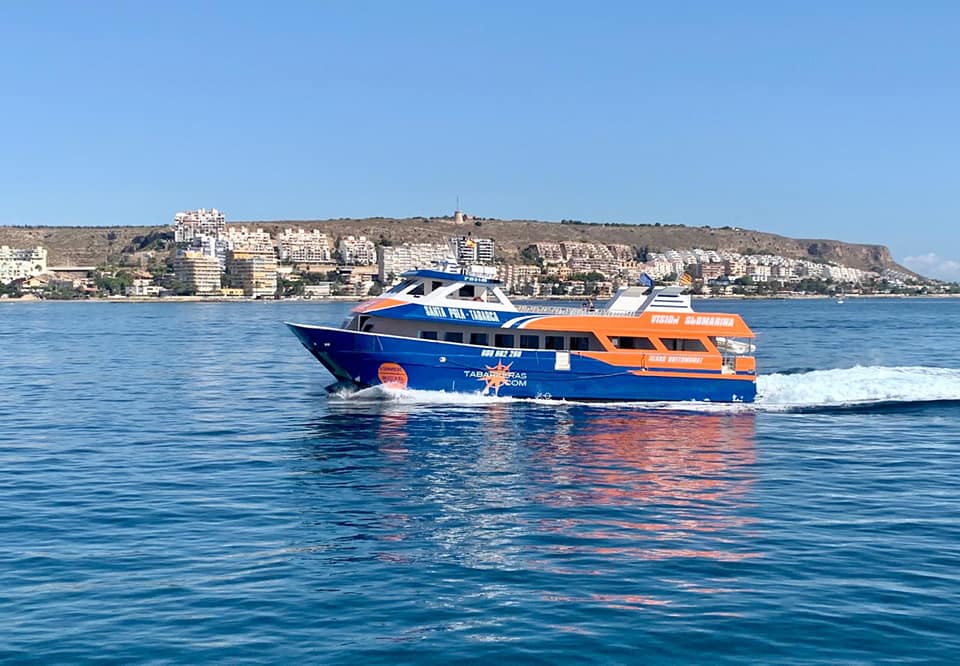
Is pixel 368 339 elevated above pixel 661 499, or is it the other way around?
pixel 368 339

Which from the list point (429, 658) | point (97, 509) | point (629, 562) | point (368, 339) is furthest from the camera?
point (368, 339)

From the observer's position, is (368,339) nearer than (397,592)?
No

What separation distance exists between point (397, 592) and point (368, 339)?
21385 mm

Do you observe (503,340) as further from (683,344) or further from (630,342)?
(683,344)

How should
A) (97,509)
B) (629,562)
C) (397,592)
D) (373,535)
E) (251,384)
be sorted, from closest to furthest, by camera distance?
(397,592), (629,562), (373,535), (97,509), (251,384)

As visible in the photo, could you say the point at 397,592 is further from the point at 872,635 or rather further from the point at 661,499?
the point at 661,499

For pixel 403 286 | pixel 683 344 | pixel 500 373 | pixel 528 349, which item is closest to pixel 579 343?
pixel 528 349

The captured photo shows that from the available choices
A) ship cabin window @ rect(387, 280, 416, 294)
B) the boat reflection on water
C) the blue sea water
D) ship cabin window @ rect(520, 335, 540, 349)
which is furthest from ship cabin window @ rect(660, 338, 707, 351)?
ship cabin window @ rect(387, 280, 416, 294)

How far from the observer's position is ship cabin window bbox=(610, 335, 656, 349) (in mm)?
37500

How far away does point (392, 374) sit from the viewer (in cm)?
3653

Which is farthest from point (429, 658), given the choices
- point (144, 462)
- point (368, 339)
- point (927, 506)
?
point (368, 339)

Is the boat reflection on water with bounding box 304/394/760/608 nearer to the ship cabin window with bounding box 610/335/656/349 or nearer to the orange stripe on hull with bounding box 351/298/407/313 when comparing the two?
the ship cabin window with bounding box 610/335/656/349

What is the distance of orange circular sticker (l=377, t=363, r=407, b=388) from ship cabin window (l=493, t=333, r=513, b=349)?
3.50m

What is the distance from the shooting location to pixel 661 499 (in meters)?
22.1
